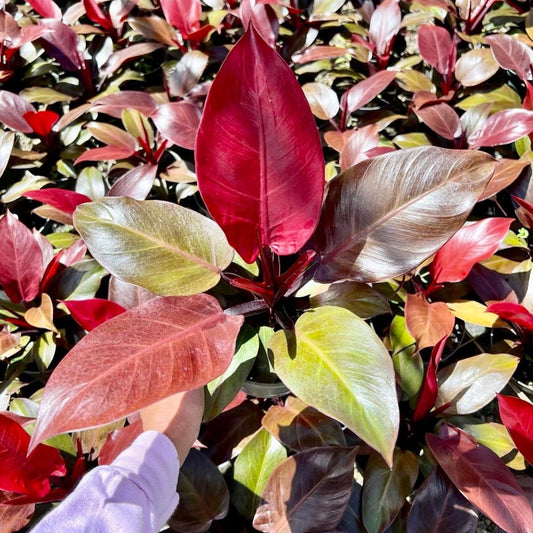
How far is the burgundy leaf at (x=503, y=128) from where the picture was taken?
3.95 ft

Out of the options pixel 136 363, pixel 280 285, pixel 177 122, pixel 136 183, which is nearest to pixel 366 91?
pixel 177 122

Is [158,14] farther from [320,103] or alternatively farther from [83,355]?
[83,355]

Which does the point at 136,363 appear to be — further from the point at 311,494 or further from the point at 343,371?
the point at 311,494

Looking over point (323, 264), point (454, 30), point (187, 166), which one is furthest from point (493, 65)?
point (323, 264)

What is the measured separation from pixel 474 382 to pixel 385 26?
3.43 feet

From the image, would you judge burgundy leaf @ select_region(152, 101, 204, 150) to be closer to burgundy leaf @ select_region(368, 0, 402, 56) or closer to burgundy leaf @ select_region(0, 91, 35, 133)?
burgundy leaf @ select_region(0, 91, 35, 133)

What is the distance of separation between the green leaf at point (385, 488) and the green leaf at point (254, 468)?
15 centimetres

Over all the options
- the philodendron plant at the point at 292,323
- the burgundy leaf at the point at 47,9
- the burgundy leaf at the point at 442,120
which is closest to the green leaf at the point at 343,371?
the philodendron plant at the point at 292,323

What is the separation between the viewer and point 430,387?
89cm

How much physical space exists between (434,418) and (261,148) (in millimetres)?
616

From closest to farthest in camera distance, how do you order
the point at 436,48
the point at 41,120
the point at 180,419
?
the point at 180,419 → the point at 41,120 → the point at 436,48

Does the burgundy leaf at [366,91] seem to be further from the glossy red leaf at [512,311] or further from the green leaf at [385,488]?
the green leaf at [385,488]

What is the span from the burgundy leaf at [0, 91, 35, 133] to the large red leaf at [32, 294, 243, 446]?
0.87m

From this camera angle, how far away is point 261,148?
666 millimetres
